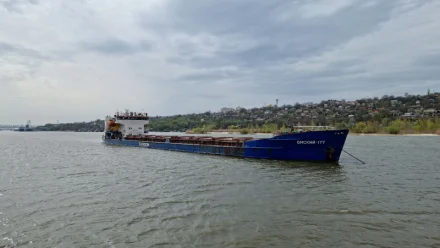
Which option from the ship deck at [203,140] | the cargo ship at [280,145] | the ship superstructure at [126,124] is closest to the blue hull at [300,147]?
the cargo ship at [280,145]

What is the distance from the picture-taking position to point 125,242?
1010 centimetres

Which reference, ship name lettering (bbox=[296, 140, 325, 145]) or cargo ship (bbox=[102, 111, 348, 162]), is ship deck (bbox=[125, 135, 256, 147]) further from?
ship name lettering (bbox=[296, 140, 325, 145])

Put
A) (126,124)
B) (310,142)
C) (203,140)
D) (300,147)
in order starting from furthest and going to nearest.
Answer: (126,124), (203,140), (300,147), (310,142)

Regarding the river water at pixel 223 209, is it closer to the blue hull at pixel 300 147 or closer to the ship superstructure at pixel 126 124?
the blue hull at pixel 300 147

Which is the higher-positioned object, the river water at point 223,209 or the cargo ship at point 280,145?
the cargo ship at point 280,145

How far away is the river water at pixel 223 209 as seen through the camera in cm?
1036

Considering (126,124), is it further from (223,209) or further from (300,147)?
(223,209)

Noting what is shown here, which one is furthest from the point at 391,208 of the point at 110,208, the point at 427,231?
the point at 110,208

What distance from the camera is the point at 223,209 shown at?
45.5 ft

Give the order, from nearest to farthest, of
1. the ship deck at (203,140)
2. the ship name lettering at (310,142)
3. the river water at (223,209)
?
1. the river water at (223,209)
2. the ship name lettering at (310,142)
3. the ship deck at (203,140)

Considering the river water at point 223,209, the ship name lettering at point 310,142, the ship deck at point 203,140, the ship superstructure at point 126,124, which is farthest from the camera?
the ship superstructure at point 126,124

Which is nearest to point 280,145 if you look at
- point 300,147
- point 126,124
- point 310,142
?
point 300,147

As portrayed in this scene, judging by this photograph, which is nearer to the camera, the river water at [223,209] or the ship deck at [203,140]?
the river water at [223,209]

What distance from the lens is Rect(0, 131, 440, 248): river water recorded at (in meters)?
10.4
